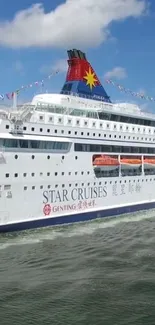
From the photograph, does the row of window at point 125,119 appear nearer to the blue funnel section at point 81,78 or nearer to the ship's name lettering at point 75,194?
the blue funnel section at point 81,78

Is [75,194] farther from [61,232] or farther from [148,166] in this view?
[148,166]

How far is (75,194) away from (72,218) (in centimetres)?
130

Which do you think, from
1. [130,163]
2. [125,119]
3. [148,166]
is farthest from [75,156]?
[148,166]

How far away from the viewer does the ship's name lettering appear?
65.7ft

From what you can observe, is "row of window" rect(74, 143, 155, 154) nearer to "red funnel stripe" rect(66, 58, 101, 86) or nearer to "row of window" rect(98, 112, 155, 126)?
"row of window" rect(98, 112, 155, 126)

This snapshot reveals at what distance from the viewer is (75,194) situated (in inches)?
843

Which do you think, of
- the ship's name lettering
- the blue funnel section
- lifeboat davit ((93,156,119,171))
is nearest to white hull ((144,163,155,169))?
lifeboat davit ((93,156,119,171))

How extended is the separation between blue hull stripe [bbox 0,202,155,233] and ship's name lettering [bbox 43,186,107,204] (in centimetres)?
90

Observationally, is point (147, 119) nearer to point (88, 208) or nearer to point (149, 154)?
point (149, 154)

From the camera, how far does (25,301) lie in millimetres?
10641

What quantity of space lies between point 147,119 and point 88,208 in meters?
9.01

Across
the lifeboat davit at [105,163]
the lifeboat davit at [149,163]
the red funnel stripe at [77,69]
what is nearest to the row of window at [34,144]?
the lifeboat davit at [105,163]

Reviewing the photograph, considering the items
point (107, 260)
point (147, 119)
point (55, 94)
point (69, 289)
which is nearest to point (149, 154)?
point (147, 119)

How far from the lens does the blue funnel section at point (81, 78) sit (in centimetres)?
2603
